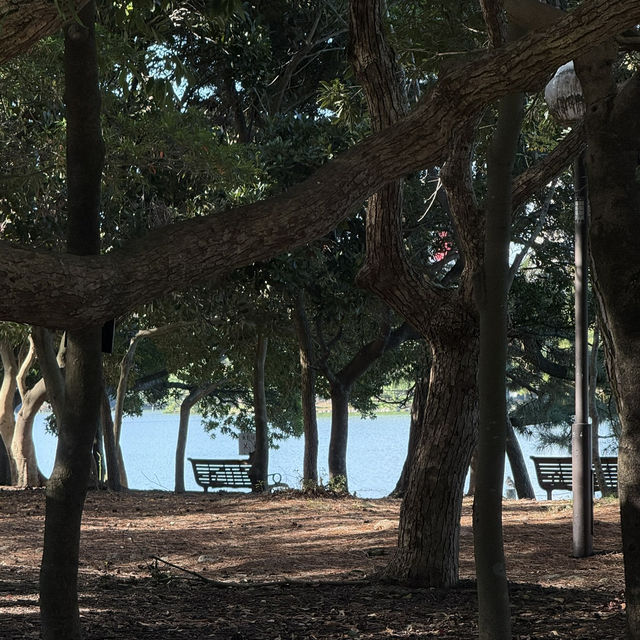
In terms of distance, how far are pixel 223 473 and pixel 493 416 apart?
1665 cm

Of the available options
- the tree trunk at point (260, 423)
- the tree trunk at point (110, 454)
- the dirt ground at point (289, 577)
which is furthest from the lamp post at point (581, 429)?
the tree trunk at point (110, 454)

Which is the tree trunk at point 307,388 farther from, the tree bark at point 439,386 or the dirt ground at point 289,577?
the tree bark at point 439,386

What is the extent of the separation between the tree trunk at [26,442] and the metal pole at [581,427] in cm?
1207

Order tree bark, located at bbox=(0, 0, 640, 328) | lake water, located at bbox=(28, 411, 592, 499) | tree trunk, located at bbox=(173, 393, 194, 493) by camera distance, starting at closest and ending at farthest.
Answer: tree bark, located at bbox=(0, 0, 640, 328) < tree trunk, located at bbox=(173, 393, 194, 493) < lake water, located at bbox=(28, 411, 592, 499)

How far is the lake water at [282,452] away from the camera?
37.9 metres

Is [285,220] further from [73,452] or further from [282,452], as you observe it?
[282,452]

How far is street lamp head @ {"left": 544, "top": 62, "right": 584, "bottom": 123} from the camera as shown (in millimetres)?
5434

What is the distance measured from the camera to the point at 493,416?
3754mm

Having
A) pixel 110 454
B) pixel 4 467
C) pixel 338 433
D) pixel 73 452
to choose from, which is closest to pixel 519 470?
pixel 338 433

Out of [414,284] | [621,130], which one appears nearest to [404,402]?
[414,284]

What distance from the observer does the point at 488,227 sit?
3922 mm

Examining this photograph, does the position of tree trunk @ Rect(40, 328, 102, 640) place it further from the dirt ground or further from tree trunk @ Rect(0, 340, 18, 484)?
tree trunk @ Rect(0, 340, 18, 484)

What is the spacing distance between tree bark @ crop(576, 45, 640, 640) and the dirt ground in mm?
926

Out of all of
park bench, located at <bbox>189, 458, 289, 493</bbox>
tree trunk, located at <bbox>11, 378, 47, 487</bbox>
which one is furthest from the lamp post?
tree trunk, located at <bbox>11, 378, 47, 487</bbox>
